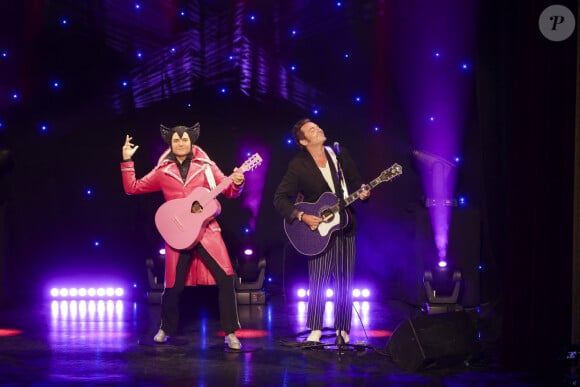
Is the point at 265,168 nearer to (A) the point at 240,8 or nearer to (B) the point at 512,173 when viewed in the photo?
(A) the point at 240,8

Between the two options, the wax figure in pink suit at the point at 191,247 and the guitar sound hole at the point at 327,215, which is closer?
the guitar sound hole at the point at 327,215

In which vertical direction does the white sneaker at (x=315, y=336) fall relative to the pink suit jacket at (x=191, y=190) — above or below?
below

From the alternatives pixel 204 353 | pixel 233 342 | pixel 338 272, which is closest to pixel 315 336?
pixel 338 272

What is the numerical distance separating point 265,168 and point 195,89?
1158mm

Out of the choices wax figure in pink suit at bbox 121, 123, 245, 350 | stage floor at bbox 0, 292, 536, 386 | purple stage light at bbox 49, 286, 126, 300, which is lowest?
stage floor at bbox 0, 292, 536, 386

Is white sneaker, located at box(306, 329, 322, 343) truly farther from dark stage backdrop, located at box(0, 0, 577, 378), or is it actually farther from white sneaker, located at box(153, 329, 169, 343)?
dark stage backdrop, located at box(0, 0, 577, 378)

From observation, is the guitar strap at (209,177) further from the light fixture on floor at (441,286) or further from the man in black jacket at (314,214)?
the light fixture on floor at (441,286)

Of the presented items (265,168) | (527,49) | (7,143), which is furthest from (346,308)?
(7,143)

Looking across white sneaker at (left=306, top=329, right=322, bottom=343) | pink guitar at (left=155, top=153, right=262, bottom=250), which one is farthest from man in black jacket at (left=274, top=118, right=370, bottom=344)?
pink guitar at (left=155, top=153, right=262, bottom=250)

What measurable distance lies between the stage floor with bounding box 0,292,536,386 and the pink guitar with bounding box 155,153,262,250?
865mm

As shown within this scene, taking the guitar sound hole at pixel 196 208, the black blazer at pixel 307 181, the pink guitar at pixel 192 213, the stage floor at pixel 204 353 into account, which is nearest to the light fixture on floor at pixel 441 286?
the stage floor at pixel 204 353

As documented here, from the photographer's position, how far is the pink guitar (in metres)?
6.41

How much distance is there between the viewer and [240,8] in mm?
9062

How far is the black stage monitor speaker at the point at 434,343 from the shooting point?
5.72m
